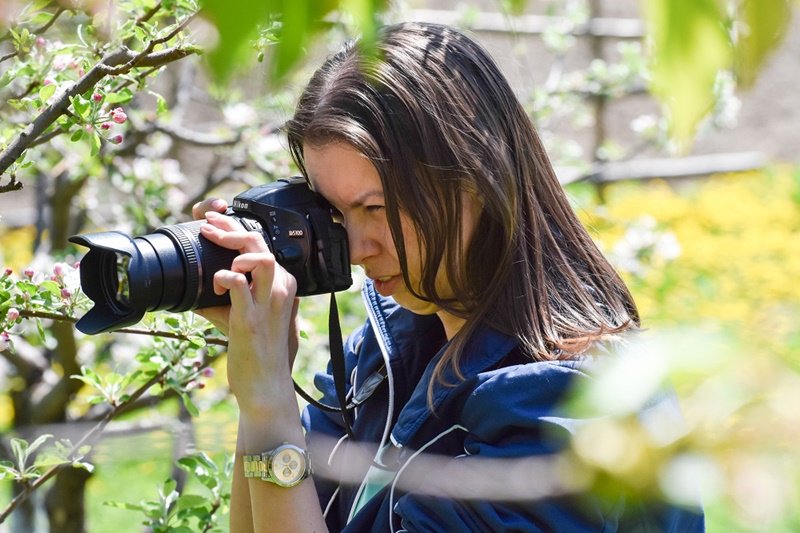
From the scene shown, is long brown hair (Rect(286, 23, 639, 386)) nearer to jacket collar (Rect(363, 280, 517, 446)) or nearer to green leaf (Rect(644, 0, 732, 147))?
jacket collar (Rect(363, 280, 517, 446))

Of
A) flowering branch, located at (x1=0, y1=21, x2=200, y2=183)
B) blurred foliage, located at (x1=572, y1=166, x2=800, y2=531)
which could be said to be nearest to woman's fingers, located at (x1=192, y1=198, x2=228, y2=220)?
flowering branch, located at (x1=0, y1=21, x2=200, y2=183)

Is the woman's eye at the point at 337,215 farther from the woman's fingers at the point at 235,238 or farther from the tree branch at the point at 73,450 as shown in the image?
the tree branch at the point at 73,450

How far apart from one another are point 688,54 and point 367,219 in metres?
1.08

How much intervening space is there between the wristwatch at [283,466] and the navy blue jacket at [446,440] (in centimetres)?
11

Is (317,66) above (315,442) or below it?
above

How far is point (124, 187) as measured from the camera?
254cm

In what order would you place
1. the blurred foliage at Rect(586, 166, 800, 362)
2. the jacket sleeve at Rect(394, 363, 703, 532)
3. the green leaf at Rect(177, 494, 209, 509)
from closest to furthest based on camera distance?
the jacket sleeve at Rect(394, 363, 703, 532), the green leaf at Rect(177, 494, 209, 509), the blurred foliage at Rect(586, 166, 800, 362)

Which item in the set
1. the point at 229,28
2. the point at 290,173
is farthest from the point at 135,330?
the point at 229,28

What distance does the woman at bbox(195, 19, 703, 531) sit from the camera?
1313mm

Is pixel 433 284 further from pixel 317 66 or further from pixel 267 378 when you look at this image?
pixel 317 66

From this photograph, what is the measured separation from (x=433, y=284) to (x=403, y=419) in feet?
0.60

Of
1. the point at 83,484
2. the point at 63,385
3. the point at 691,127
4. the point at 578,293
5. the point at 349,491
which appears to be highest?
the point at 691,127

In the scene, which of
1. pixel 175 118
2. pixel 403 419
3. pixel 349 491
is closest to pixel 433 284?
pixel 403 419

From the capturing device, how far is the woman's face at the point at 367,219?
1.45 m
